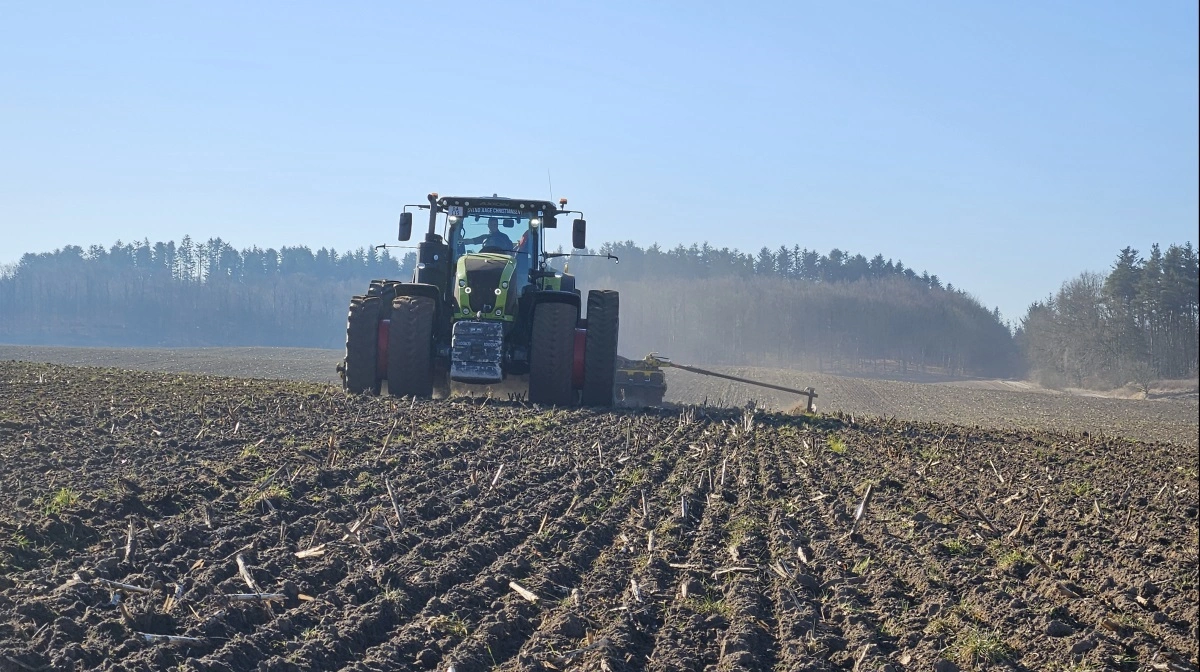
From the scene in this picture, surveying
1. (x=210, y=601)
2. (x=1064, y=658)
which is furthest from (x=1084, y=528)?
(x=210, y=601)

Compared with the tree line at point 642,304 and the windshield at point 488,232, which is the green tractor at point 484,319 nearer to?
the windshield at point 488,232

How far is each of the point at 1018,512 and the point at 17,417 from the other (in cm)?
960

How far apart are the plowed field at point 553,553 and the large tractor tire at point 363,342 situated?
3.25 metres

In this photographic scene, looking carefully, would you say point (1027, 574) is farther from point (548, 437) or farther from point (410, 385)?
point (410, 385)

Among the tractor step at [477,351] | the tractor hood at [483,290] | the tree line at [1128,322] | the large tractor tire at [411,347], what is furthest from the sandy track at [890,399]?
the tractor step at [477,351]

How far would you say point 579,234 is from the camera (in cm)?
1594

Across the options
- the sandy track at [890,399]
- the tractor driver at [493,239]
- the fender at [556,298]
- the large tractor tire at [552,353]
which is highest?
the tractor driver at [493,239]

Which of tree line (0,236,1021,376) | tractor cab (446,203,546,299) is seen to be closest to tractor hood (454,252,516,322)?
tractor cab (446,203,546,299)

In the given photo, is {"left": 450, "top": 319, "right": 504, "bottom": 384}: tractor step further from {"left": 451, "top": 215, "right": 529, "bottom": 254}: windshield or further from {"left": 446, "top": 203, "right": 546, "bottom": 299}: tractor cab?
{"left": 451, "top": 215, "right": 529, "bottom": 254}: windshield

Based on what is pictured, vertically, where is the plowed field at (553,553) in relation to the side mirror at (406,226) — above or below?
below

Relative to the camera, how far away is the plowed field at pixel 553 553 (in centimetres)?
525

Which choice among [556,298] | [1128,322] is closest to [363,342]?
[556,298]

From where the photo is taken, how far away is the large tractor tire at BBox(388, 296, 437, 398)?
1516cm

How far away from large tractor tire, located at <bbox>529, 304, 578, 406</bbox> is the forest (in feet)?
67.1
